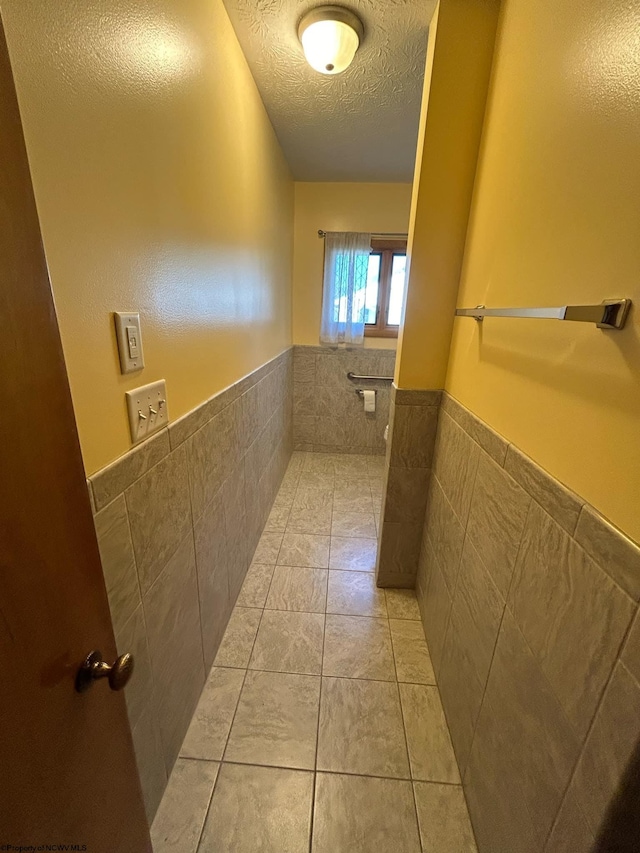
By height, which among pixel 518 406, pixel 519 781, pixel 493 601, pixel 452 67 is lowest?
pixel 519 781

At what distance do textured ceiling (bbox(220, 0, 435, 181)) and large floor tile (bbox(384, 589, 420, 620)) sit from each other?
7.90ft

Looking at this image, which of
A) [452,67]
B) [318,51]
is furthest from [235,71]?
[452,67]

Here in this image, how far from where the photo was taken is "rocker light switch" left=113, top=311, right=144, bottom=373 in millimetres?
721

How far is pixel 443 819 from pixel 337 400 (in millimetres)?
2734

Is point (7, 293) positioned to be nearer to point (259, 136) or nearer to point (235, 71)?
point (235, 71)

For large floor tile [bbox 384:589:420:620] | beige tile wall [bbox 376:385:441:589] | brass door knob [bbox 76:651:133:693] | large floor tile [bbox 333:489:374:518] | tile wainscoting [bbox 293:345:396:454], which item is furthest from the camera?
tile wainscoting [bbox 293:345:396:454]

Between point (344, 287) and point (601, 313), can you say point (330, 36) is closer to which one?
point (601, 313)

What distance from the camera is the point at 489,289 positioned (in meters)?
1.08

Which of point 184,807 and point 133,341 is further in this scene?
point 184,807

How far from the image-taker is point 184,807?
98 cm

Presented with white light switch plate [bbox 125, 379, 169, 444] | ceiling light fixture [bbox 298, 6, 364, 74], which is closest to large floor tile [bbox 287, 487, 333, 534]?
white light switch plate [bbox 125, 379, 169, 444]

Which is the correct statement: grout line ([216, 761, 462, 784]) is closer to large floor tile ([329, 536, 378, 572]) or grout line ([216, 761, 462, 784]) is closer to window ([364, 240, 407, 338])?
large floor tile ([329, 536, 378, 572])

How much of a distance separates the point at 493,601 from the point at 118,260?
48.7 inches

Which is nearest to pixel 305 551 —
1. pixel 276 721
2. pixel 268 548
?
pixel 268 548
